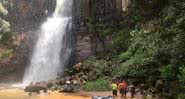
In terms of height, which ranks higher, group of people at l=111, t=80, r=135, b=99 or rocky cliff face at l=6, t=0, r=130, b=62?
rocky cliff face at l=6, t=0, r=130, b=62

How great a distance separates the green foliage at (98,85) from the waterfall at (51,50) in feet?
27.2

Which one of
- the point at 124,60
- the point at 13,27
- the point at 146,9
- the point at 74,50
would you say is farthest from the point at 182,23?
the point at 13,27

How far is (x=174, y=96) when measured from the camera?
19672mm

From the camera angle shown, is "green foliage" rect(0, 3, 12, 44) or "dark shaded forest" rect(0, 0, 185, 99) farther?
"green foliage" rect(0, 3, 12, 44)

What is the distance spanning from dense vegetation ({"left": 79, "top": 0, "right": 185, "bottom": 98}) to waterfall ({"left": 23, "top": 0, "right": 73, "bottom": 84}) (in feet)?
11.9

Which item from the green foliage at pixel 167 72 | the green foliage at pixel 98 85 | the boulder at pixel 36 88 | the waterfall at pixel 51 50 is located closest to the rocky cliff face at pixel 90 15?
the waterfall at pixel 51 50

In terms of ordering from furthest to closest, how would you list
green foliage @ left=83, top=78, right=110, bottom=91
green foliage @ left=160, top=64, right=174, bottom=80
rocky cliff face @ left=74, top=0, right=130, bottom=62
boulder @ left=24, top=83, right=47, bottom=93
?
1. rocky cliff face @ left=74, top=0, right=130, bottom=62
2. boulder @ left=24, top=83, right=47, bottom=93
3. green foliage @ left=83, top=78, right=110, bottom=91
4. green foliage @ left=160, top=64, right=174, bottom=80

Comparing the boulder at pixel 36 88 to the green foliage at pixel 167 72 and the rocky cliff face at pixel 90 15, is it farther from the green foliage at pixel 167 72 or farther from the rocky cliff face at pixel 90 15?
the green foliage at pixel 167 72

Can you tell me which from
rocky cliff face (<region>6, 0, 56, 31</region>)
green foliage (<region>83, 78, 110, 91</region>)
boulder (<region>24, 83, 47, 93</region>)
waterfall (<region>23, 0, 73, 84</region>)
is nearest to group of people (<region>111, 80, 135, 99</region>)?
green foliage (<region>83, 78, 110, 91</region>)

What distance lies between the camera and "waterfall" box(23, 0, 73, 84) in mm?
36625

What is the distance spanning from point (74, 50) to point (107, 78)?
768 cm

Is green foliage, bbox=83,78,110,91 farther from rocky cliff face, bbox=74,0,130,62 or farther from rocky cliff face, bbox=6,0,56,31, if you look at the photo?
rocky cliff face, bbox=6,0,56,31

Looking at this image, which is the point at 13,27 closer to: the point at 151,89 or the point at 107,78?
the point at 107,78

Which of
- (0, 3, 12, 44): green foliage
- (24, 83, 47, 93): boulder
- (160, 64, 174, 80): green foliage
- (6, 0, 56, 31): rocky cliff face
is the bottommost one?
(24, 83, 47, 93): boulder
